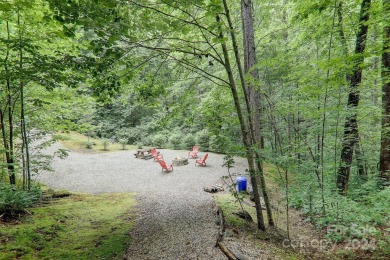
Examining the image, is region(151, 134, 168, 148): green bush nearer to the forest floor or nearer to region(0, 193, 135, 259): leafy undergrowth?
the forest floor

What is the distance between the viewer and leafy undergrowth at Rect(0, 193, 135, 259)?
11.3ft

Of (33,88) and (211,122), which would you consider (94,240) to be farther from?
(33,88)

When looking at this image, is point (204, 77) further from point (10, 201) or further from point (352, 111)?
point (10, 201)

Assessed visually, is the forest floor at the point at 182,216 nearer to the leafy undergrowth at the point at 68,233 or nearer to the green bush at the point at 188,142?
the leafy undergrowth at the point at 68,233

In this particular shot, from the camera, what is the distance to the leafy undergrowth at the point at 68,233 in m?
3.45

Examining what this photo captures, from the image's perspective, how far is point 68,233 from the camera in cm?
425

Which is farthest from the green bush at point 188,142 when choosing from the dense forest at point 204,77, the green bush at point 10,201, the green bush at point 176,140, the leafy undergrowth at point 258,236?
the green bush at point 10,201

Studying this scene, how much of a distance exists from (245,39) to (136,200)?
6124mm

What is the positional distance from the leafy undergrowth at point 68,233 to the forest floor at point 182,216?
393mm

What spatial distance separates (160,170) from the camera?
37.6 feet

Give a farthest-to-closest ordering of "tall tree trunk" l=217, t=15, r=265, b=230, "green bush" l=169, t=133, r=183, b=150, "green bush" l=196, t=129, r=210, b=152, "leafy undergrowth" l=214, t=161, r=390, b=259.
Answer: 1. "green bush" l=169, t=133, r=183, b=150
2. "green bush" l=196, t=129, r=210, b=152
3. "tall tree trunk" l=217, t=15, r=265, b=230
4. "leafy undergrowth" l=214, t=161, r=390, b=259

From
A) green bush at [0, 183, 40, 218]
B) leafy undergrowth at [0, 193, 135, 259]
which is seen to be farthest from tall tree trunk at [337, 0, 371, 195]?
green bush at [0, 183, 40, 218]

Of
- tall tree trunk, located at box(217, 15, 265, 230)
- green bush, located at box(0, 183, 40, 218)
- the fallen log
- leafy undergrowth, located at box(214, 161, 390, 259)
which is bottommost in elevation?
leafy undergrowth, located at box(214, 161, 390, 259)

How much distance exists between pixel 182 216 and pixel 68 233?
8.02 ft
